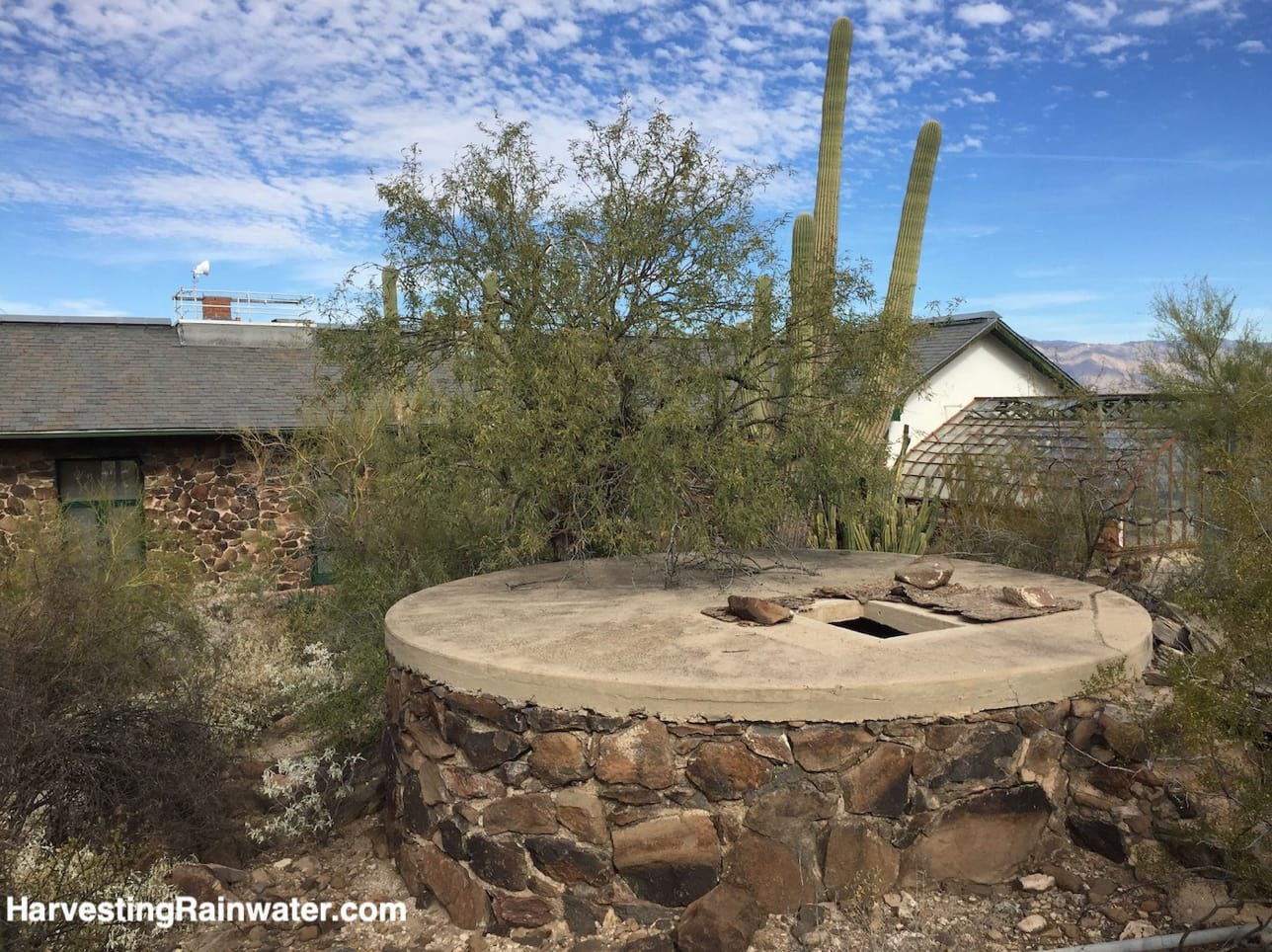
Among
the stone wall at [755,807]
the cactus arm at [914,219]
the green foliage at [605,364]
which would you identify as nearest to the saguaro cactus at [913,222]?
the cactus arm at [914,219]

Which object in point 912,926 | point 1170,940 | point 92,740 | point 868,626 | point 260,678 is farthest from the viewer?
point 260,678

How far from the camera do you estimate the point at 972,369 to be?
1703cm

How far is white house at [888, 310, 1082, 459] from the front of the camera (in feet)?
52.9

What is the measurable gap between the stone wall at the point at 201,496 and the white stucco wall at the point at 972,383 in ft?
30.0

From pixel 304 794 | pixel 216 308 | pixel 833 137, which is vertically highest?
pixel 833 137

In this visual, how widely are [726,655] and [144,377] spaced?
39.3 ft

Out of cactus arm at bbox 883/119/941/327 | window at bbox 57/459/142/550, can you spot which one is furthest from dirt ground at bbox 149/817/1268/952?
window at bbox 57/459/142/550

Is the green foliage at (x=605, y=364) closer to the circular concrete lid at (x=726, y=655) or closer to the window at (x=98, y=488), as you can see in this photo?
the circular concrete lid at (x=726, y=655)

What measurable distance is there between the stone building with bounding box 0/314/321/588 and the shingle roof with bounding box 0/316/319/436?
0.07 feet

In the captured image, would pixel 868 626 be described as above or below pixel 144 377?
below

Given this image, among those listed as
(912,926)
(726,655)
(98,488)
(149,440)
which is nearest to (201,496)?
(149,440)

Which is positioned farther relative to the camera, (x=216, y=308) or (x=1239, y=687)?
(x=216, y=308)

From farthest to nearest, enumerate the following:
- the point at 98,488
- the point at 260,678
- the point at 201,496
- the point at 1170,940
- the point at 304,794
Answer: the point at 201,496 < the point at 98,488 < the point at 260,678 < the point at 304,794 < the point at 1170,940

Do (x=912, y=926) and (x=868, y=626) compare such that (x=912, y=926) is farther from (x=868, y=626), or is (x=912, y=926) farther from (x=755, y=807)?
(x=868, y=626)
